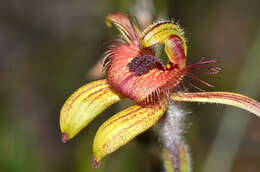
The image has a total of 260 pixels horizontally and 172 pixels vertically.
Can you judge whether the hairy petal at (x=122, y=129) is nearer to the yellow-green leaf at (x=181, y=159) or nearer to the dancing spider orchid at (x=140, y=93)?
the dancing spider orchid at (x=140, y=93)

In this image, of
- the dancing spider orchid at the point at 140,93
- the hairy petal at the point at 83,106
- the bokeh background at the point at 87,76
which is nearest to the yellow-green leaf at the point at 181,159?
the dancing spider orchid at the point at 140,93

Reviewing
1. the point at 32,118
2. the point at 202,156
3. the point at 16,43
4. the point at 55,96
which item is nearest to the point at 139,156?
A: the point at 202,156

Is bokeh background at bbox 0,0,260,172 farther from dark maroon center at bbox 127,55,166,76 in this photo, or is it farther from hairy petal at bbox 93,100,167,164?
hairy petal at bbox 93,100,167,164

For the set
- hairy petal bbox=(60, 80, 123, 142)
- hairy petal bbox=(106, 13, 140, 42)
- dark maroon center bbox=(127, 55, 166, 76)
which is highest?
hairy petal bbox=(106, 13, 140, 42)

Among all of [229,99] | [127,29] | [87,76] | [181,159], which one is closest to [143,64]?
[127,29]

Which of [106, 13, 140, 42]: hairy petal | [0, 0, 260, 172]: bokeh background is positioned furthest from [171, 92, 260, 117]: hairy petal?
[0, 0, 260, 172]: bokeh background

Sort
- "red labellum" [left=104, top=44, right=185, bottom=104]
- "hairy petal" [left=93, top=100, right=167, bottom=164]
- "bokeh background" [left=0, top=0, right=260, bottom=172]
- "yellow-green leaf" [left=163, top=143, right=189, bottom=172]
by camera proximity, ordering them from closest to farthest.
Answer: "hairy petal" [left=93, top=100, right=167, bottom=164] → "red labellum" [left=104, top=44, right=185, bottom=104] → "yellow-green leaf" [left=163, top=143, right=189, bottom=172] → "bokeh background" [left=0, top=0, right=260, bottom=172]
